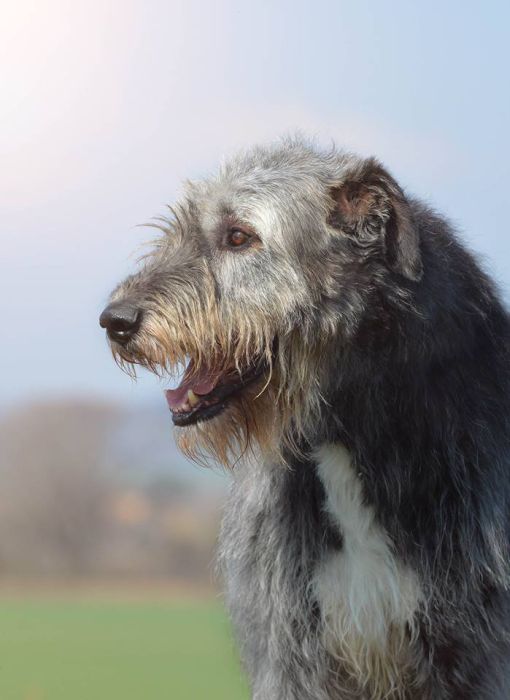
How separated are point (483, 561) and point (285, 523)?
0.86 m

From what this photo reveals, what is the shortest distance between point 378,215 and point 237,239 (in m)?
0.60

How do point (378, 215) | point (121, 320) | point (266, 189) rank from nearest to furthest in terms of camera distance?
point (121, 320) < point (378, 215) < point (266, 189)

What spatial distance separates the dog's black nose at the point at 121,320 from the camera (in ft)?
14.7

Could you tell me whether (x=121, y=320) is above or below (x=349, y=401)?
above

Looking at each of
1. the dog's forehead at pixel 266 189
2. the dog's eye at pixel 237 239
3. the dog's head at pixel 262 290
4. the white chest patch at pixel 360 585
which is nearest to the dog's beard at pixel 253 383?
the dog's head at pixel 262 290

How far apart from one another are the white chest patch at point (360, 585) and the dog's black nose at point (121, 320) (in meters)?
0.96

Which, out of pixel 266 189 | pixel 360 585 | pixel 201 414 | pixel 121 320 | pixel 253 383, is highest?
pixel 266 189

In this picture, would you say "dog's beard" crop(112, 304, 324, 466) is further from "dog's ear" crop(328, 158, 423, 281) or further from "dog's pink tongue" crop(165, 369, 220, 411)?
"dog's ear" crop(328, 158, 423, 281)

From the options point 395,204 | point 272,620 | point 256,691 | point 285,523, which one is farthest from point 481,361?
point 256,691

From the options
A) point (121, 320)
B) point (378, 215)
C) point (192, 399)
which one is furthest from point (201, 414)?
point (378, 215)

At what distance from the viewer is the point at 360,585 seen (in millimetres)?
4637

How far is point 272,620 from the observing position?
4.86 m

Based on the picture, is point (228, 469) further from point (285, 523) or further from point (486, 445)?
point (486, 445)

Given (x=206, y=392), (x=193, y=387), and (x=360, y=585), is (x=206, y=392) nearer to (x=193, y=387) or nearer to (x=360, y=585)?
(x=193, y=387)
